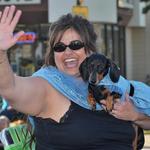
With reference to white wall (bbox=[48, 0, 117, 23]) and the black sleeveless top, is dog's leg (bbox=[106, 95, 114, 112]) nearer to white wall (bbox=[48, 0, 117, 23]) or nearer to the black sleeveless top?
the black sleeveless top

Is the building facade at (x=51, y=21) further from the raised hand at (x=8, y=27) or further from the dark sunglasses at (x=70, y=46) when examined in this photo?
the raised hand at (x=8, y=27)

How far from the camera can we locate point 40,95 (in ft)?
9.29

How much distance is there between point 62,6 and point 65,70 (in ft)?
52.0

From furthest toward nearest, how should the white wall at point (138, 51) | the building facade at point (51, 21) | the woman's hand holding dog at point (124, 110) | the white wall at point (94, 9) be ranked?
the white wall at point (138, 51)
the building facade at point (51, 21)
the white wall at point (94, 9)
the woman's hand holding dog at point (124, 110)

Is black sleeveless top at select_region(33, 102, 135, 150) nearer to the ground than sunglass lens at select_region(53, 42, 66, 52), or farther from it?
nearer to the ground

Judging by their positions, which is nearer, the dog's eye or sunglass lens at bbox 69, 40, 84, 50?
the dog's eye

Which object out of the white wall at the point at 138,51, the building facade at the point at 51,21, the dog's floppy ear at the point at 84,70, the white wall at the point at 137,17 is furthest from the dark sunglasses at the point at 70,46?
the white wall at the point at 138,51

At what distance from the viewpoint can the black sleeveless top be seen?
2.84m

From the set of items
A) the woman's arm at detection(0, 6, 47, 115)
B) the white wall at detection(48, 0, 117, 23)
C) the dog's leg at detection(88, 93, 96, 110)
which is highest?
the white wall at detection(48, 0, 117, 23)

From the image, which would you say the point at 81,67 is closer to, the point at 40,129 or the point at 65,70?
the point at 65,70

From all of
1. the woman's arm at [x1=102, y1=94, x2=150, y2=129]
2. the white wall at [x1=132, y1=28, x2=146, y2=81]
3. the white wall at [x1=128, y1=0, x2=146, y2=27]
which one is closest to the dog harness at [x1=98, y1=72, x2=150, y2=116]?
the woman's arm at [x1=102, y1=94, x2=150, y2=129]

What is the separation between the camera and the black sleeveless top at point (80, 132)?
2842mm

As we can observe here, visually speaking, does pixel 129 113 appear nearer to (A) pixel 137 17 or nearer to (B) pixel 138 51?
(A) pixel 137 17

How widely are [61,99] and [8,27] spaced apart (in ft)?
1.54
